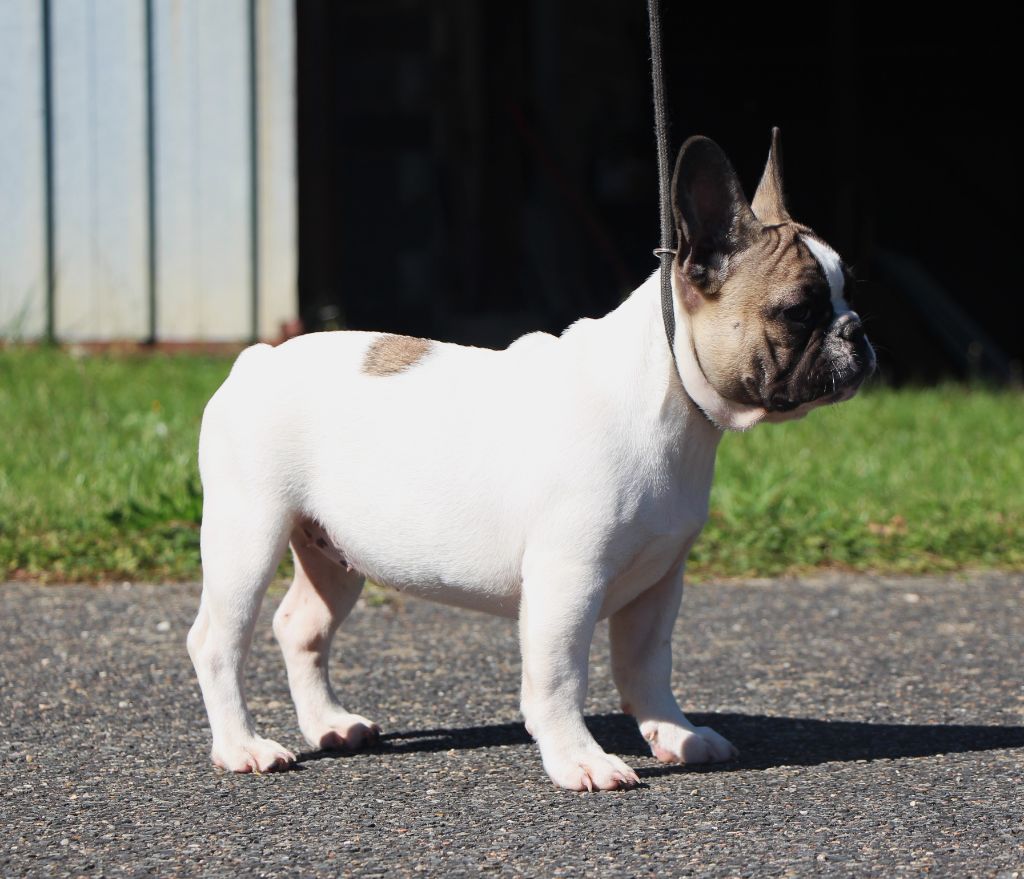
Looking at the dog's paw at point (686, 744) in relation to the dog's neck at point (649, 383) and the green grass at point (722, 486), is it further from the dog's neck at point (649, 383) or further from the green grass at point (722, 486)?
the green grass at point (722, 486)

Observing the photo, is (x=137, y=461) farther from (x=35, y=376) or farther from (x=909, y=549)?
(x=909, y=549)

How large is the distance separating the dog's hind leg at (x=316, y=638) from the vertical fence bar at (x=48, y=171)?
488 centimetres

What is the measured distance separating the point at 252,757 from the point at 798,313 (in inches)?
56.5

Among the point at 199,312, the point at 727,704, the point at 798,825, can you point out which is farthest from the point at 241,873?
the point at 199,312

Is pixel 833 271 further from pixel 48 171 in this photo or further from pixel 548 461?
pixel 48 171

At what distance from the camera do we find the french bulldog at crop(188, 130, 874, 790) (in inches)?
116

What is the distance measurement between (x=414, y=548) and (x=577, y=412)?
45 cm

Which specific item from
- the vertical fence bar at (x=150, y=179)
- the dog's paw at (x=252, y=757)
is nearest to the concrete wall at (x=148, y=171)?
the vertical fence bar at (x=150, y=179)

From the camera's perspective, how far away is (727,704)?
143 inches

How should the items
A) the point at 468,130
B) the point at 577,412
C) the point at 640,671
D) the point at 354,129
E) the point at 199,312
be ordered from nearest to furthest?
the point at 577,412 < the point at 640,671 < the point at 199,312 < the point at 354,129 < the point at 468,130

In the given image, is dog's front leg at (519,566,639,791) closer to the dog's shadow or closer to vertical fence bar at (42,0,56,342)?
the dog's shadow

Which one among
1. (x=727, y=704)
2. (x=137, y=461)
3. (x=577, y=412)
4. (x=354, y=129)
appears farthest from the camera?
(x=354, y=129)

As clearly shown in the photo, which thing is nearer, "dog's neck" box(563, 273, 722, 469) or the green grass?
"dog's neck" box(563, 273, 722, 469)

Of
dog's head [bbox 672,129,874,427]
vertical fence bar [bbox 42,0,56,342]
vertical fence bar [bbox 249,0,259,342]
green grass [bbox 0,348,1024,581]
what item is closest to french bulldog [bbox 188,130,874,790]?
dog's head [bbox 672,129,874,427]
